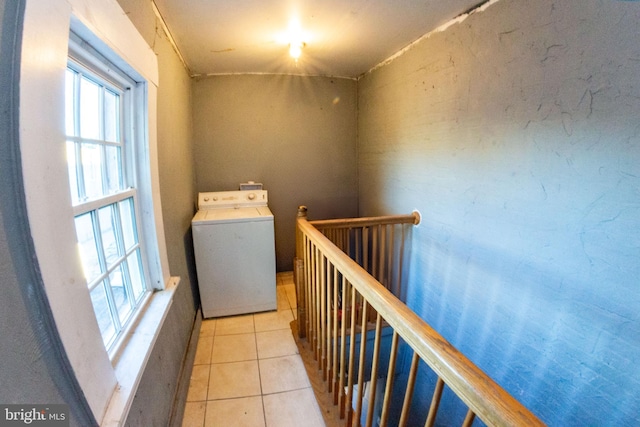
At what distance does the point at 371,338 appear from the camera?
2.17 meters

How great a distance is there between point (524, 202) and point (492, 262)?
38 centimetres

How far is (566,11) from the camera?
1.14 metres

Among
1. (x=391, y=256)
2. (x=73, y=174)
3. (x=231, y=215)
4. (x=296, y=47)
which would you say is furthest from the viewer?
(x=231, y=215)

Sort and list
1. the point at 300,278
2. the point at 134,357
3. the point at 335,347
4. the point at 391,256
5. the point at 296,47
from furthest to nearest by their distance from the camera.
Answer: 1. the point at 391,256
2. the point at 296,47
3. the point at 300,278
4. the point at 335,347
5. the point at 134,357

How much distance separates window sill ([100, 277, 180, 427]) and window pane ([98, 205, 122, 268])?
32 cm

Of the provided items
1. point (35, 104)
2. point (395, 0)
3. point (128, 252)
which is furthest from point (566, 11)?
point (128, 252)

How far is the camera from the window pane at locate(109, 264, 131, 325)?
121 cm

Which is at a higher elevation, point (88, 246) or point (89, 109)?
point (89, 109)

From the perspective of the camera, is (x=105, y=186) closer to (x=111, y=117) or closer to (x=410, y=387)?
(x=111, y=117)

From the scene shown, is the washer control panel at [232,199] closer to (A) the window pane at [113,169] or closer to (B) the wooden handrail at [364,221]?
(B) the wooden handrail at [364,221]

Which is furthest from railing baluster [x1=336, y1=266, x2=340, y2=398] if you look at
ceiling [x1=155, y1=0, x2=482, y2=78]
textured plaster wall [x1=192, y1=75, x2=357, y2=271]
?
textured plaster wall [x1=192, y1=75, x2=357, y2=271]

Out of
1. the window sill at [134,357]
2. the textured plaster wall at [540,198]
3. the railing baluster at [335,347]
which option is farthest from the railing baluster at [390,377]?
the textured plaster wall at [540,198]

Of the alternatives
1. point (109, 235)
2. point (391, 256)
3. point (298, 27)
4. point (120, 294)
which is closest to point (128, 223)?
point (109, 235)

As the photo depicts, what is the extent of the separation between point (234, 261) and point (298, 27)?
1.80 meters
